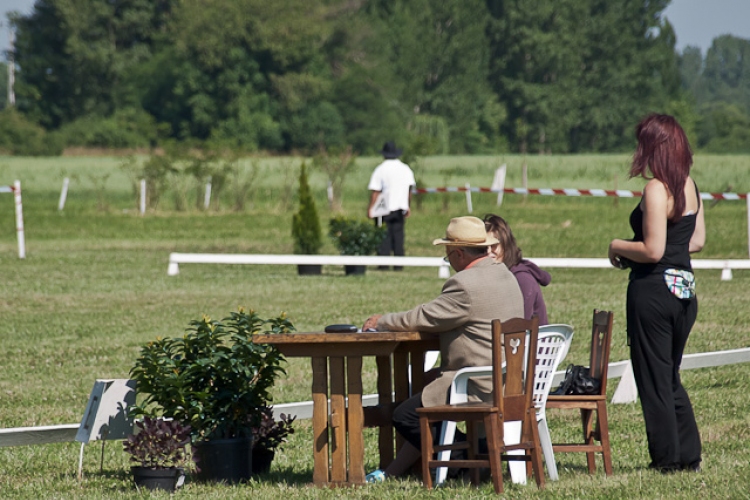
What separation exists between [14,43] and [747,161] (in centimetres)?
4802

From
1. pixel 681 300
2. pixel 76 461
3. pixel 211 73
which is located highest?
pixel 211 73

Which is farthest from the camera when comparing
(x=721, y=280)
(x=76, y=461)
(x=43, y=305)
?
(x=721, y=280)

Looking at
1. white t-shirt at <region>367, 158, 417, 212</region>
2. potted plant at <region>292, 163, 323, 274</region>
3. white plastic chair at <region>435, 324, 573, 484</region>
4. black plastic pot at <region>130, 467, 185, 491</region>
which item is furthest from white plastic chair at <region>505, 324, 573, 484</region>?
potted plant at <region>292, 163, 323, 274</region>

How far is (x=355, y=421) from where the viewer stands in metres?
5.73

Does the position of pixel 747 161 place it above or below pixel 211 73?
below

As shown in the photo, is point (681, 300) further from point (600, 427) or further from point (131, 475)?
point (131, 475)

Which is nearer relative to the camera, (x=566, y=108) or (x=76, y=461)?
(x=76, y=461)

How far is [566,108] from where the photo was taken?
290 ft

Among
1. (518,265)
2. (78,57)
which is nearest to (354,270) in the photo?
(518,265)

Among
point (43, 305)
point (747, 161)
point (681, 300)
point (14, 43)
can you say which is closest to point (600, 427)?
point (681, 300)

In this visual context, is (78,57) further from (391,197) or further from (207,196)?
(391,197)

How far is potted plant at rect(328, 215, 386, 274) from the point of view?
17938mm

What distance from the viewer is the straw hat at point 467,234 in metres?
5.71

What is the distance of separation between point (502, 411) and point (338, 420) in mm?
804
